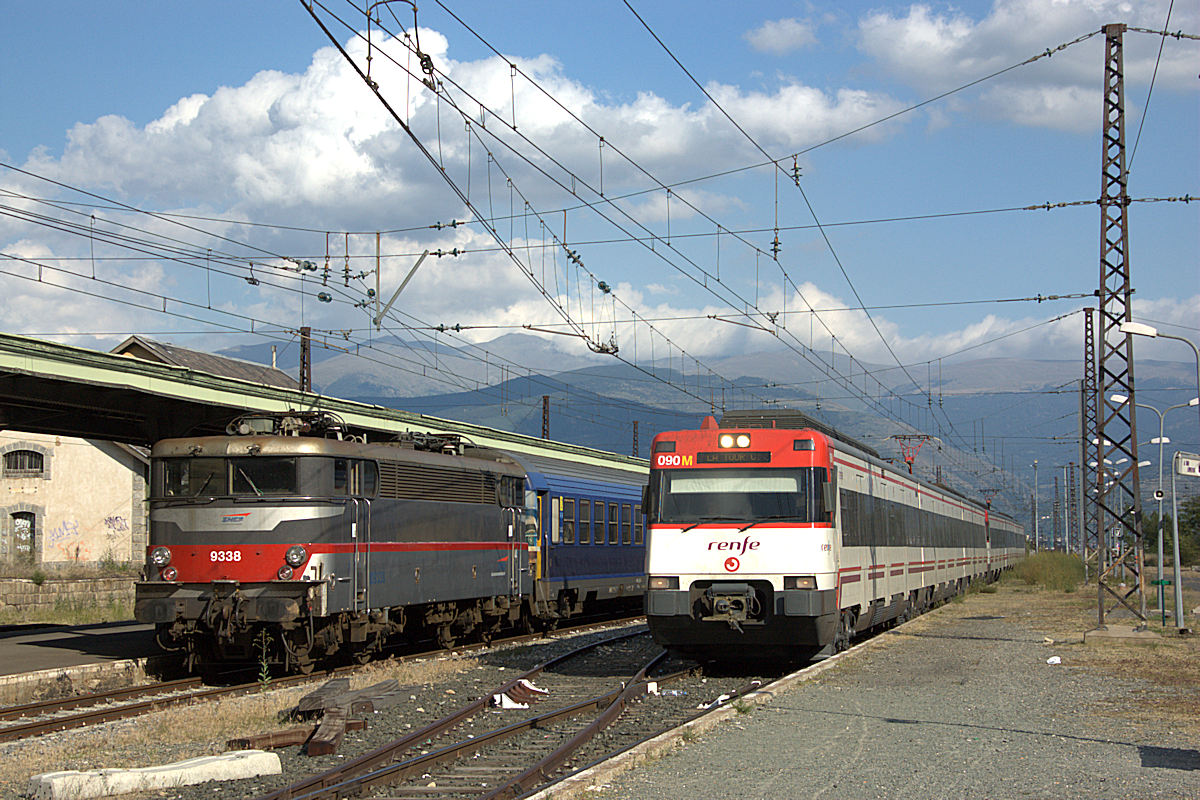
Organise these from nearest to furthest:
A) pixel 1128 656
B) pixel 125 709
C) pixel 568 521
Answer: pixel 125 709
pixel 1128 656
pixel 568 521

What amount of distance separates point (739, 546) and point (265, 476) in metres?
6.35

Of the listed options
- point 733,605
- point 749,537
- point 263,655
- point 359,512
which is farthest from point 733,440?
point 263,655

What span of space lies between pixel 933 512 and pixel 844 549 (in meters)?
14.6

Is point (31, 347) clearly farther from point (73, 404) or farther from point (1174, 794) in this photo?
point (1174, 794)

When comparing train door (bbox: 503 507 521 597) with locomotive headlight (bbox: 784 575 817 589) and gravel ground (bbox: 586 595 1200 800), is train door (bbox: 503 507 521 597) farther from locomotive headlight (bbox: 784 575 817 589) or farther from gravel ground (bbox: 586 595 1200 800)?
locomotive headlight (bbox: 784 575 817 589)

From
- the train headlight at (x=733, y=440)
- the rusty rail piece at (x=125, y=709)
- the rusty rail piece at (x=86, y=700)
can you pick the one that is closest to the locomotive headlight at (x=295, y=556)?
the rusty rail piece at (x=125, y=709)

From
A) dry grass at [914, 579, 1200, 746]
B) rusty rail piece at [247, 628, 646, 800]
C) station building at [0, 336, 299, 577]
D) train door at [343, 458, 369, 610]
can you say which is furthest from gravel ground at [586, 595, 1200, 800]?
station building at [0, 336, 299, 577]

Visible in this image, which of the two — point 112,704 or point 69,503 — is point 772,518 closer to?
point 112,704

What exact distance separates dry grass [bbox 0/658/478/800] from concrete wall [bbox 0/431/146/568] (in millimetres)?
28522

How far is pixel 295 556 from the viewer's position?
1598 cm

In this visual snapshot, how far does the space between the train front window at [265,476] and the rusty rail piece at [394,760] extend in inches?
168

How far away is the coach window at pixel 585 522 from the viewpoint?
26.3m

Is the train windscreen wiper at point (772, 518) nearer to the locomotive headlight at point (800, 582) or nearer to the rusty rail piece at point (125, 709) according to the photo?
the locomotive headlight at point (800, 582)

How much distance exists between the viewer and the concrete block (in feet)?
29.5
